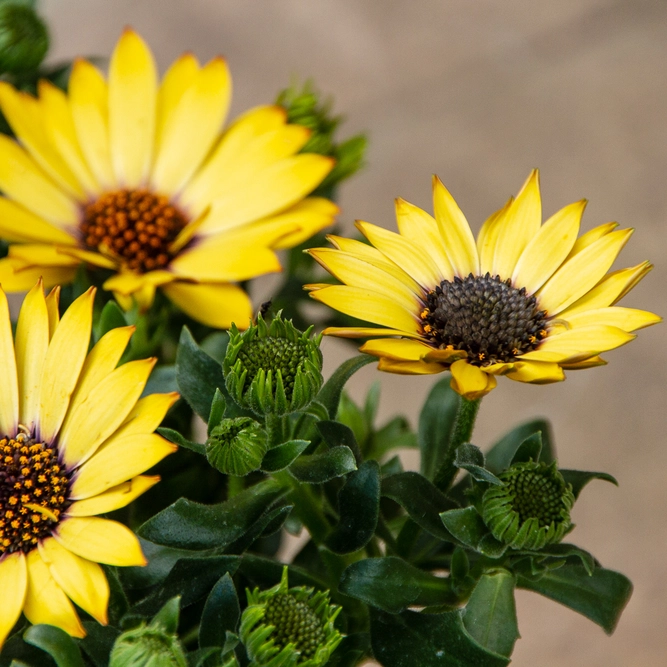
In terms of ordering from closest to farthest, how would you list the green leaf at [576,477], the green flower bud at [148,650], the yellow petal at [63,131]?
the green flower bud at [148,650]
the green leaf at [576,477]
the yellow petal at [63,131]

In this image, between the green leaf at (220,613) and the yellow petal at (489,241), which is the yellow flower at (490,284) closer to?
the yellow petal at (489,241)

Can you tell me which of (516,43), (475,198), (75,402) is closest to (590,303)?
(75,402)

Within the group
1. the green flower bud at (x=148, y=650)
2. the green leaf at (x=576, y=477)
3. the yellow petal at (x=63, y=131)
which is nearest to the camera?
the green flower bud at (x=148, y=650)

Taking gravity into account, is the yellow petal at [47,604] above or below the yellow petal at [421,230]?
below

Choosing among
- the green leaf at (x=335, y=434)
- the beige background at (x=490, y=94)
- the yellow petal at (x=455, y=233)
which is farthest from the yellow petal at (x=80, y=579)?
the beige background at (x=490, y=94)

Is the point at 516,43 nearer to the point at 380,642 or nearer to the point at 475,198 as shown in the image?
the point at 475,198

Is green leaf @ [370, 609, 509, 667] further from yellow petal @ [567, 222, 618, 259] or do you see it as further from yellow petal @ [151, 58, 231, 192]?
yellow petal @ [151, 58, 231, 192]
